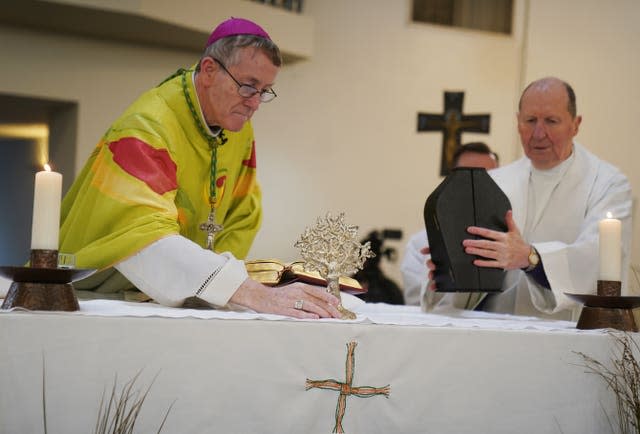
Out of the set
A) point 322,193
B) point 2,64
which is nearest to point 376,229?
point 322,193

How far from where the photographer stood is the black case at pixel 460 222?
306cm

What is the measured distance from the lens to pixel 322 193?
34.6ft

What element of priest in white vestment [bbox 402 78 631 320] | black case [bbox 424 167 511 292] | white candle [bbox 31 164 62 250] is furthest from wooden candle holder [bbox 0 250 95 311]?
priest in white vestment [bbox 402 78 631 320]

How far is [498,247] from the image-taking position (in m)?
3.11

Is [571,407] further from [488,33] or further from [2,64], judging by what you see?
[488,33]

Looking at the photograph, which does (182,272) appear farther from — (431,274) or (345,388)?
(431,274)

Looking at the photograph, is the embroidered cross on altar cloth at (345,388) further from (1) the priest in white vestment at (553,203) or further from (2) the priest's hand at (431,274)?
(1) the priest in white vestment at (553,203)

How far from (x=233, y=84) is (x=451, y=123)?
786cm

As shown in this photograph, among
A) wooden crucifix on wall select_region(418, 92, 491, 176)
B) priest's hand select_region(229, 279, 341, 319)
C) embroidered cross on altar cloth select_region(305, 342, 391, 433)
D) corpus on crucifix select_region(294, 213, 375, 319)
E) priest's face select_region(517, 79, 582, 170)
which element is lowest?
embroidered cross on altar cloth select_region(305, 342, 391, 433)

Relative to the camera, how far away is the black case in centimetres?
306

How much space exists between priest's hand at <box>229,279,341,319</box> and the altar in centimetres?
16

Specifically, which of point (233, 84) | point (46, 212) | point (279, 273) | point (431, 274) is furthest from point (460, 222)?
point (46, 212)

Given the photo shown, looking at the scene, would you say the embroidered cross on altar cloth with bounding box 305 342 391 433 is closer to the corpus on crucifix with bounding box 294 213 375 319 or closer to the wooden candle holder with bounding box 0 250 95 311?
the corpus on crucifix with bounding box 294 213 375 319

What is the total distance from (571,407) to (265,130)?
805cm
